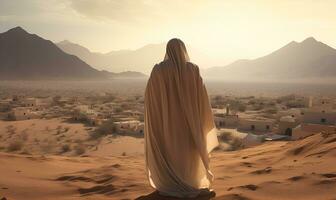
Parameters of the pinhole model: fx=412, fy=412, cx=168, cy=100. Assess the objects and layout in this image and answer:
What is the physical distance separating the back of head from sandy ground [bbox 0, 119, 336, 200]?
179 centimetres

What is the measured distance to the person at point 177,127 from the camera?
536 centimetres

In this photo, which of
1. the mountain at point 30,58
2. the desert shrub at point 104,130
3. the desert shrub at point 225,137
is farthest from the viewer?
the mountain at point 30,58

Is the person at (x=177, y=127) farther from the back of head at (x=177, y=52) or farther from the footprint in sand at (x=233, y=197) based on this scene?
the footprint in sand at (x=233, y=197)

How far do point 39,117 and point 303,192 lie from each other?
35607 millimetres

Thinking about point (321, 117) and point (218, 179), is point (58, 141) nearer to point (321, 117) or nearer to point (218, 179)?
point (321, 117)

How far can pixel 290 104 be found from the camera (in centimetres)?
5216

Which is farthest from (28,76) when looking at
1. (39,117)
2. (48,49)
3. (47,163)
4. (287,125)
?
(47,163)

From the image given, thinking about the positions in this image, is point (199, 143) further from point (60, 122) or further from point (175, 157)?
point (60, 122)

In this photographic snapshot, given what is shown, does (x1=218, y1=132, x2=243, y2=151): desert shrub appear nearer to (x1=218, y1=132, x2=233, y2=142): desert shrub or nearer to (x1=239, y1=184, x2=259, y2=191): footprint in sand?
(x1=218, y1=132, x2=233, y2=142): desert shrub

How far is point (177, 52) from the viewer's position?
5.41 metres

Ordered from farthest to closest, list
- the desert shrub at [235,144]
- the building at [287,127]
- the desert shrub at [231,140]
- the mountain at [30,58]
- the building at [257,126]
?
the mountain at [30,58]
the building at [257,126]
the building at [287,127]
the desert shrub at [231,140]
the desert shrub at [235,144]

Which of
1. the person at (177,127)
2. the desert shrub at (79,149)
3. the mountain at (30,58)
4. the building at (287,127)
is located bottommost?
the desert shrub at (79,149)

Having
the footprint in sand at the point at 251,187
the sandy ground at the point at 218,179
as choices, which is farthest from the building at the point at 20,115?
the footprint in sand at the point at 251,187

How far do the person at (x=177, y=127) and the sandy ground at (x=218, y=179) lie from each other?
290 mm
